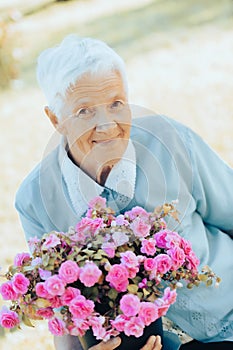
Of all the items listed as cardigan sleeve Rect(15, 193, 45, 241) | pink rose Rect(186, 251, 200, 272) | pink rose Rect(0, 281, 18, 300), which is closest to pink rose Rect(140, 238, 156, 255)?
pink rose Rect(186, 251, 200, 272)

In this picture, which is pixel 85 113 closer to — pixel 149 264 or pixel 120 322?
pixel 149 264

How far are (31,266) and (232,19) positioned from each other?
6044mm

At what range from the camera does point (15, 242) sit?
147 inches

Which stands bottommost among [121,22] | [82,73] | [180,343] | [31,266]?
[180,343]

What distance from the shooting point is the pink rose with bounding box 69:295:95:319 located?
1501mm

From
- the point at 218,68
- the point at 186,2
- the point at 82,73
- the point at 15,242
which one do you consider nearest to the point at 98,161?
the point at 82,73

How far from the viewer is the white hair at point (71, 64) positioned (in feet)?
5.68

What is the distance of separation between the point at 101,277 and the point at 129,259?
8cm

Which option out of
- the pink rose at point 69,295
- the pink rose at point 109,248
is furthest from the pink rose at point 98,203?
the pink rose at point 69,295

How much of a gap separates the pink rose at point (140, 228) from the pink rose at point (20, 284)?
28 cm

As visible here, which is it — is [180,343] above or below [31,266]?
below

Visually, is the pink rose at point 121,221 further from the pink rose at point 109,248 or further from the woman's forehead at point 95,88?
the woman's forehead at point 95,88

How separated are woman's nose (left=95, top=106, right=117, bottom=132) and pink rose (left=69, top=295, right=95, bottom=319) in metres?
0.48

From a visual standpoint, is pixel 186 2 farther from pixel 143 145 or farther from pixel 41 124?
pixel 143 145
